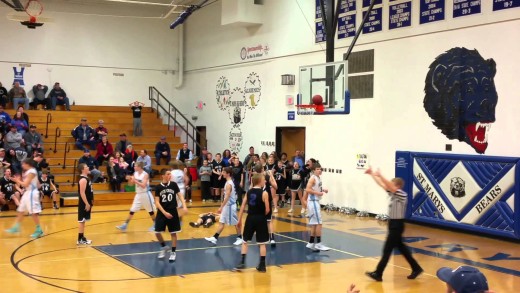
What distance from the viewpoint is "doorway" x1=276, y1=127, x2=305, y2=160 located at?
70.8ft

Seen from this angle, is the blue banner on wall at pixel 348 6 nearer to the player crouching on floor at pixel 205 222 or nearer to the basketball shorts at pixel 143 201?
the player crouching on floor at pixel 205 222

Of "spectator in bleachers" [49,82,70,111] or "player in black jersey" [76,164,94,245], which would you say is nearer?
"player in black jersey" [76,164,94,245]

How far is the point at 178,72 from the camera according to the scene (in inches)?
1166

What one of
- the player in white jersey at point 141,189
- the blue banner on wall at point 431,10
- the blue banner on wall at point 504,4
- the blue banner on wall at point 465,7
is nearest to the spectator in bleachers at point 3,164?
the player in white jersey at point 141,189

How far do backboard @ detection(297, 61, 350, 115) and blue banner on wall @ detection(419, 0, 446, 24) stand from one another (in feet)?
10.8

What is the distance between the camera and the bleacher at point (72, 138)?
2077 cm

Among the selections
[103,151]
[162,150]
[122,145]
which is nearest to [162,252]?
[103,151]

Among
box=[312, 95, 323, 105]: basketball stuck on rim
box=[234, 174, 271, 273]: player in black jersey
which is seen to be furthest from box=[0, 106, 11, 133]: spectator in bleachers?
box=[234, 174, 271, 273]: player in black jersey

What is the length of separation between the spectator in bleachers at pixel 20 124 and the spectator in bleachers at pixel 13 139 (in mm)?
801

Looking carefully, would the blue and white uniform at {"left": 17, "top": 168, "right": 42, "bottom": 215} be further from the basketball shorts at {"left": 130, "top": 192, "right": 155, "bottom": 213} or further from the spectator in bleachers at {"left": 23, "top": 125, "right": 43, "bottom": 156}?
the spectator in bleachers at {"left": 23, "top": 125, "right": 43, "bottom": 156}

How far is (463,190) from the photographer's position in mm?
15336

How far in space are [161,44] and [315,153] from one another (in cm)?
1222

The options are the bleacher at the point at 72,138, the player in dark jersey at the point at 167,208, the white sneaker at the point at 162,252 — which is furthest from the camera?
the bleacher at the point at 72,138

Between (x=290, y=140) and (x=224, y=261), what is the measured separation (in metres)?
11.2
